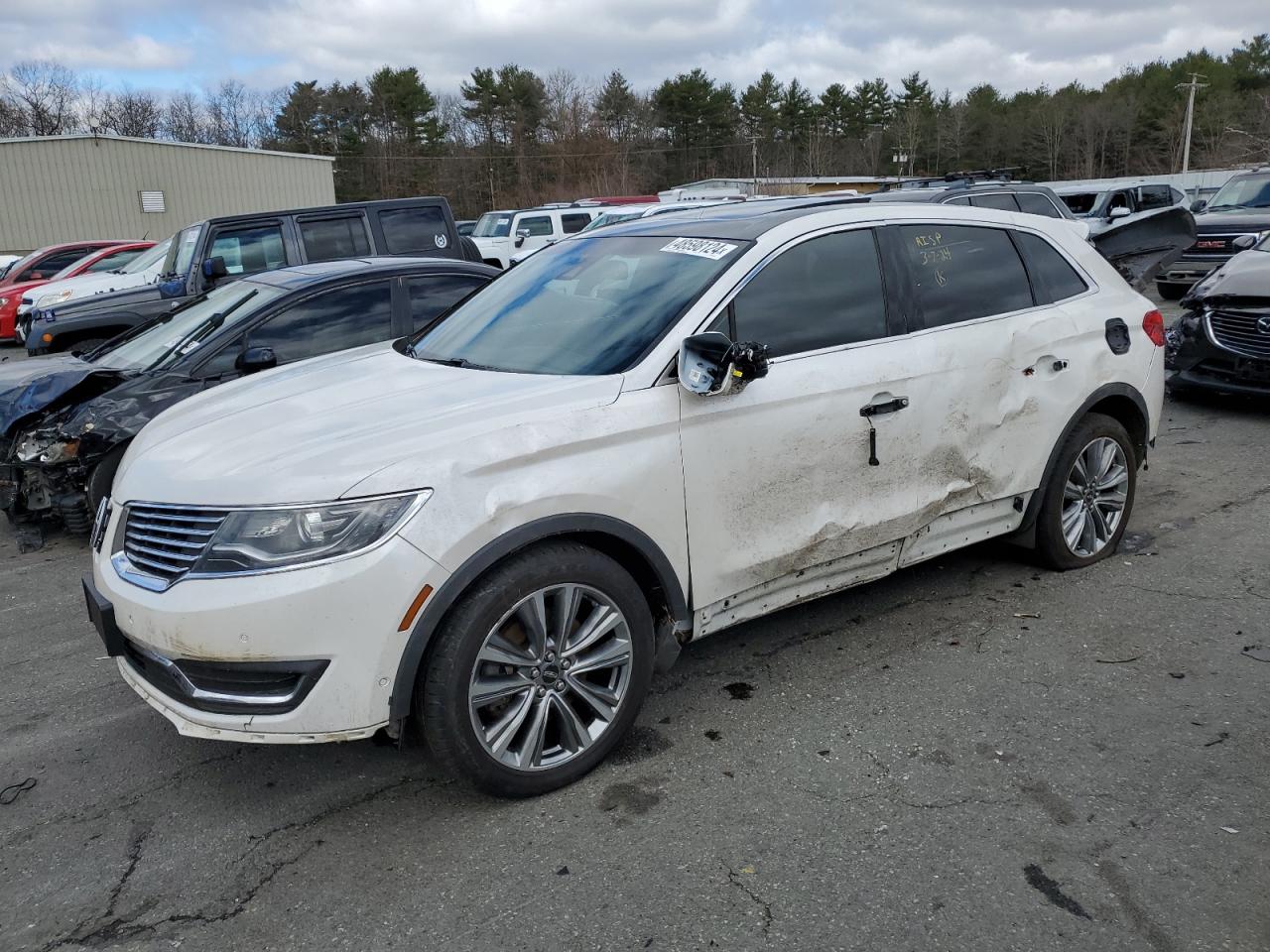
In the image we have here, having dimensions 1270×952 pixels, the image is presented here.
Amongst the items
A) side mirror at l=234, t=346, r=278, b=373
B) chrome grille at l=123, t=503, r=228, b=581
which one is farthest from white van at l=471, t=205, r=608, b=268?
chrome grille at l=123, t=503, r=228, b=581

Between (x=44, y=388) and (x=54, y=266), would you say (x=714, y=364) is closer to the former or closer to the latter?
(x=44, y=388)

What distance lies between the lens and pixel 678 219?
14.5 ft

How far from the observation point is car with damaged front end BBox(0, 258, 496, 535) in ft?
19.2

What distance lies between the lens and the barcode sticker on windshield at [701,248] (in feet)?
12.5

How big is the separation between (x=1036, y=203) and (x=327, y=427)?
10911 mm

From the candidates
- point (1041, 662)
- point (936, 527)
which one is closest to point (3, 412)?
point (936, 527)

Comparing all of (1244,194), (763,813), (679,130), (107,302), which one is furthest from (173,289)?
(679,130)

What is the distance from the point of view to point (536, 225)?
78.5 ft

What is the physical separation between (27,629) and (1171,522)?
609 centimetres

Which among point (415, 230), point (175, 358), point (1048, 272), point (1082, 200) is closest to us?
point (1048, 272)

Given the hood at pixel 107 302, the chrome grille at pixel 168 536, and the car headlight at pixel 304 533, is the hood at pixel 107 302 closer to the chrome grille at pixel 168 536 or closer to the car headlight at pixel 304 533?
the chrome grille at pixel 168 536

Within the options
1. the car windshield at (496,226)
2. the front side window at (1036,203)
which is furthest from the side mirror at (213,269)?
the car windshield at (496,226)

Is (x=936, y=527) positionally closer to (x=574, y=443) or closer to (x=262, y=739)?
(x=574, y=443)

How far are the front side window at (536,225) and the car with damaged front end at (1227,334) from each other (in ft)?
55.4
